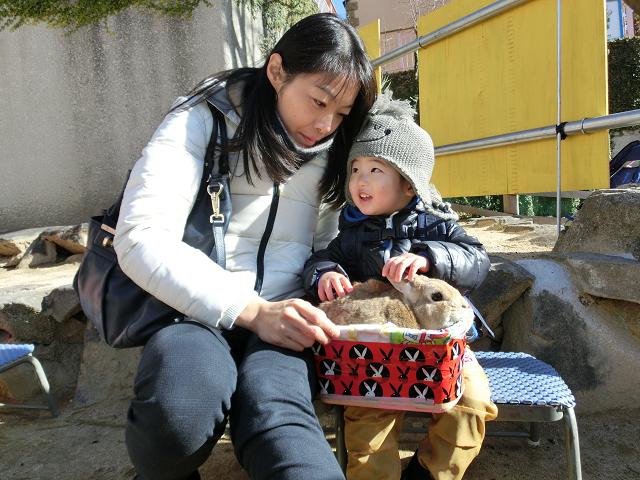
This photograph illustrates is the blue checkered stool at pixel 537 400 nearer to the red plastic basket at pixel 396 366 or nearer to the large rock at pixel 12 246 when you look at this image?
the red plastic basket at pixel 396 366

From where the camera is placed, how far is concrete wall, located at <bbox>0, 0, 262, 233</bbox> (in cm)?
554

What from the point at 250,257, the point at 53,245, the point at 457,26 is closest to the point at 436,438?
the point at 250,257

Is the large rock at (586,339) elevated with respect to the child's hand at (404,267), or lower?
lower

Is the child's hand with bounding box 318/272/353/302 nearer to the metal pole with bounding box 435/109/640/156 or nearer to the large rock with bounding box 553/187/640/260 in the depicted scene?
the large rock with bounding box 553/187/640/260

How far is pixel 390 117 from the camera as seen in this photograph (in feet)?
5.97

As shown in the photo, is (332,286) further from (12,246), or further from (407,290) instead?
(12,246)

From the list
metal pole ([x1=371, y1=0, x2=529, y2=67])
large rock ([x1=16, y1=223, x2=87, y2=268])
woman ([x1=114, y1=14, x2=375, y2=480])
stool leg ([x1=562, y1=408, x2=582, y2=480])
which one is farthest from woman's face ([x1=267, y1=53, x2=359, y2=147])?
large rock ([x1=16, y1=223, x2=87, y2=268])

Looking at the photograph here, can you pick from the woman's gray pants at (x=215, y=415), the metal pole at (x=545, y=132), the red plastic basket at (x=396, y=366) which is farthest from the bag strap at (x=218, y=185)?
the metal pole at (x=545, y=132)

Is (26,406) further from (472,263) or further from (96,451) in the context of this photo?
(472,263)

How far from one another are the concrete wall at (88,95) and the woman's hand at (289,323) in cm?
468

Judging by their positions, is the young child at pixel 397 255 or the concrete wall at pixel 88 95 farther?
the concrete wall at pixel 88 95

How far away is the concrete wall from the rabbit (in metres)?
4.62

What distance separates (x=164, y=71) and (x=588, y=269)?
4.74 m

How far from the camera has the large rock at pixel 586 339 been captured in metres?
2.16
